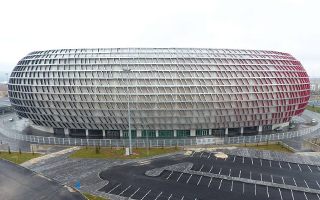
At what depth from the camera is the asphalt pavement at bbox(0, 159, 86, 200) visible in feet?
151

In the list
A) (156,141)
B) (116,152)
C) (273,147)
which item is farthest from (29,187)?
(273,147)

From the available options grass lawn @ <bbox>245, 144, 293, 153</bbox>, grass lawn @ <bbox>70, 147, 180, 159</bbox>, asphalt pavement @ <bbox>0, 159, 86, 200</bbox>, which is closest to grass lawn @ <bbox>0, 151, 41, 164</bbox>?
asphalt pavement @ <bbox>0, 159, 86, 200</bbox>

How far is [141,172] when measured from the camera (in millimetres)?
57219

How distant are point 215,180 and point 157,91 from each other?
34.1m

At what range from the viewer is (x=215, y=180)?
5312 centimetres

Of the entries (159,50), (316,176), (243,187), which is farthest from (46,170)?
(316,176)

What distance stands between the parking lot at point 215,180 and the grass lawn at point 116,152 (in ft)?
15.6

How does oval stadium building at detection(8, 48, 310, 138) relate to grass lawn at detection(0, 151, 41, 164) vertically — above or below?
above

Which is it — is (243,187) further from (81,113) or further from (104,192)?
(81,113)

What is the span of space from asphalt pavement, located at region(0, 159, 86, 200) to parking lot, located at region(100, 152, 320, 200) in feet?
22.3

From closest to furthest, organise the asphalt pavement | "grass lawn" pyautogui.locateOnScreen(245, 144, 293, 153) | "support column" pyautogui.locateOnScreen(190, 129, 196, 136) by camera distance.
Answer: the asphalt pavement
"grass lawn" pyautogui.locateOnScreen(245, 144, 293, 153)
"support column" pyautogui.locateOnScreen(190, 129, 196, 136)

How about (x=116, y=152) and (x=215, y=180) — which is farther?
(x=116, y=152)

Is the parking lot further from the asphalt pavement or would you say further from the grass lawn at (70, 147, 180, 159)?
the asphalt pavement

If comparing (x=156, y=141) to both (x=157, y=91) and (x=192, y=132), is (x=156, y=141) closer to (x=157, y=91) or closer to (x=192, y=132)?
(x=157, y=91)
